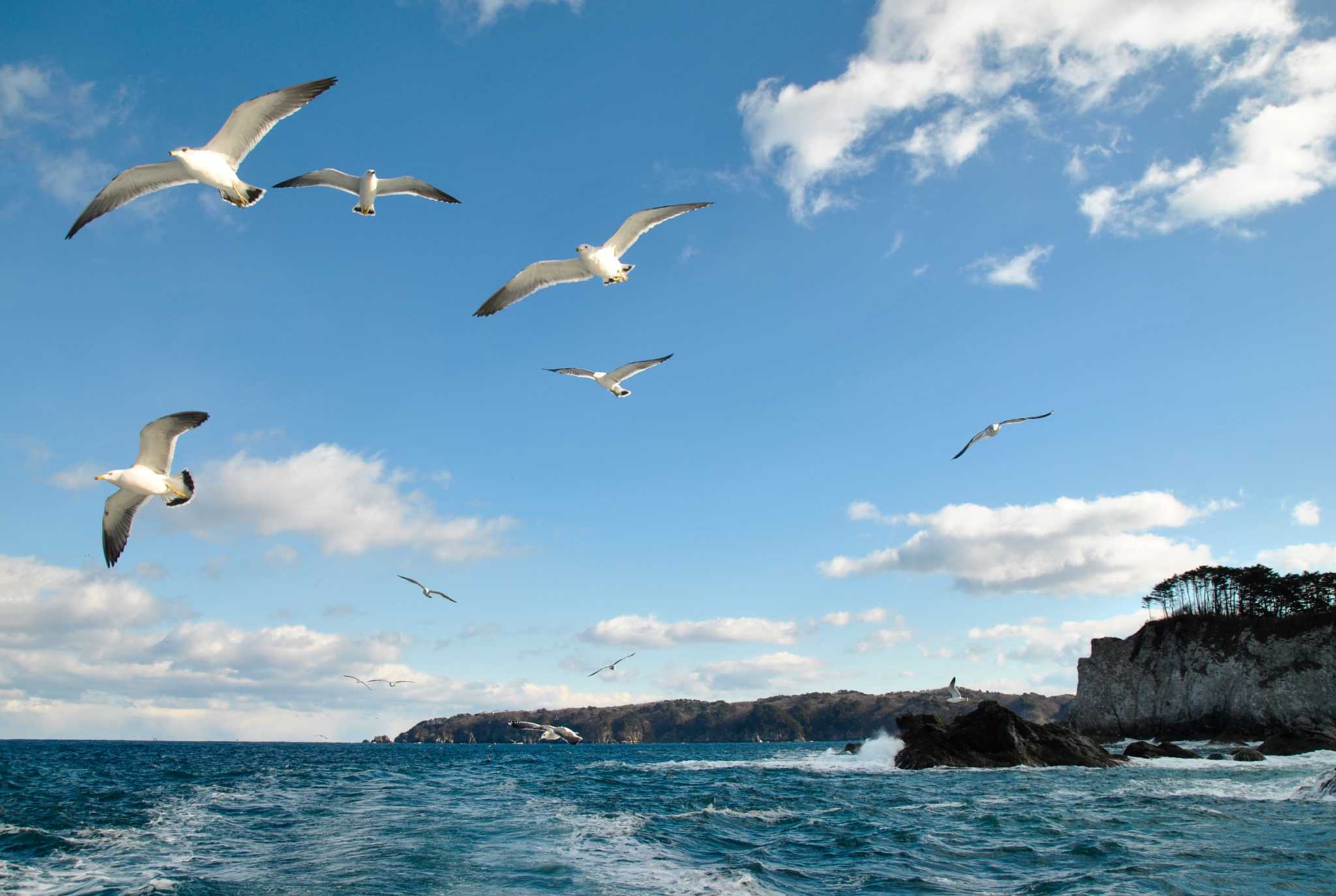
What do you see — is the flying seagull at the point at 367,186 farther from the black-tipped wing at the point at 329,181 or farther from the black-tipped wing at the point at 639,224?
the black-tipped wing at the point at 639,224

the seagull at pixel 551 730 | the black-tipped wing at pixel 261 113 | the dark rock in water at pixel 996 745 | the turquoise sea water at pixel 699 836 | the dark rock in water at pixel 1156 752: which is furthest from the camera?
the dark rock in water at pixel 1156 752

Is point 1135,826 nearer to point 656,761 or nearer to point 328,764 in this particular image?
point 656,761

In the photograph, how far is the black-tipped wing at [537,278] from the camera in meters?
15.9

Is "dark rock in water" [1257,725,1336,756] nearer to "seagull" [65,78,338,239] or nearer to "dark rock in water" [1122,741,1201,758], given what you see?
"dark rock in water" [1122,741,1201,758]

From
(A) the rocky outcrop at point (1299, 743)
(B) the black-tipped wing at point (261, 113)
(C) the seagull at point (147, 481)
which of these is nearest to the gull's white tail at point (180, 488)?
(C) the seagull at point (147, 481)

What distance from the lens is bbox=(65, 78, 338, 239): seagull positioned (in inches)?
480

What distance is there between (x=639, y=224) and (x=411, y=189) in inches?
169

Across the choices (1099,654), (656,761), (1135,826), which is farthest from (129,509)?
(1099,654)

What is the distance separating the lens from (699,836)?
19062 mm

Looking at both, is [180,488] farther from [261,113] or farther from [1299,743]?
Answer: [1299,743]

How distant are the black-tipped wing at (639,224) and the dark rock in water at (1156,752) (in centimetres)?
4255

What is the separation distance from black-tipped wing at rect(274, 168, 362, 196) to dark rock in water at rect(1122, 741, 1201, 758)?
46801mm

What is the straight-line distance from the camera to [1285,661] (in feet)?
185

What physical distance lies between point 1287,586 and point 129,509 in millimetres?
86469
